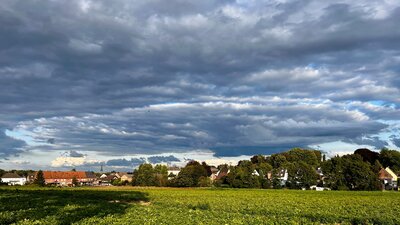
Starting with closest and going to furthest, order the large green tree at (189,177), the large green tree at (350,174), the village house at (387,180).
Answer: the large green tree at (350,174)
the village house at (387,180)
the large green tree at (189,177)

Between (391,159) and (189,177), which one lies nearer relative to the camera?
(189,177)

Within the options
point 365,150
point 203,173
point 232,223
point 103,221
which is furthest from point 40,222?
point 365,150

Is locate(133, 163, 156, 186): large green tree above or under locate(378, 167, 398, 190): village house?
above

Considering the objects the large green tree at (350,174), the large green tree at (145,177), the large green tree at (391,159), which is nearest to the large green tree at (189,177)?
the large green tree at (145,177)

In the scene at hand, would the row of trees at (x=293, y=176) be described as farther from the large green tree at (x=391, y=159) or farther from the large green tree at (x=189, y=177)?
the large green tree at (x=391, y=159)

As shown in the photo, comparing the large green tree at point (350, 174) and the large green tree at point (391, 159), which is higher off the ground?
the large green tree at point (391, 159)

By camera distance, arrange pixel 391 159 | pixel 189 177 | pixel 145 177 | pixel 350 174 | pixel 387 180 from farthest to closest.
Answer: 1. pixel 391 159
2. pixel 145 177
3. pixel 189 177
4. pixel 387 180
5. pixel 350 174

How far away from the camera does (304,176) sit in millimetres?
123562

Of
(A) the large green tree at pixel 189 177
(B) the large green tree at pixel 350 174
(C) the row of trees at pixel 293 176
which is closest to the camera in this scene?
(B) the large green tree at pixel 350 174

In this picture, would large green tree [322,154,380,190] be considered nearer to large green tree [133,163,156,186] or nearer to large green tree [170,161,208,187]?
large green tree [170,161,208,187]

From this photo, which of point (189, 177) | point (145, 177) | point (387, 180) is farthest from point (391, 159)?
point (145, 177)

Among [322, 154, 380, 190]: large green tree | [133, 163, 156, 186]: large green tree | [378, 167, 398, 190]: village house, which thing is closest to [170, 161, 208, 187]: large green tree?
[133, 163, 156, 186]: large green tree

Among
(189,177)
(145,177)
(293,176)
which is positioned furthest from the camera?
(145,177)

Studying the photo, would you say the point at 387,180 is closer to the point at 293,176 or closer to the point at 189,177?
the point at 293,176
